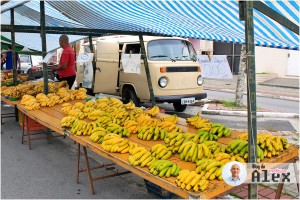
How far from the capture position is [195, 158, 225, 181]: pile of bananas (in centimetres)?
270

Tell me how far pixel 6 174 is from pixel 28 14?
480 centimetres

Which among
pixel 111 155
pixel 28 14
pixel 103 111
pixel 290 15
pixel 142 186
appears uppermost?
pixel 28 14

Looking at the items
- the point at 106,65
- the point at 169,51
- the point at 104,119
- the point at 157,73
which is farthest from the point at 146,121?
the point at 106,65

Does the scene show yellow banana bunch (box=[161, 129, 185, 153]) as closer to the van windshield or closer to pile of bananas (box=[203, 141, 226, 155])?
pile of bananas (box=[203, 141, 226, 155])

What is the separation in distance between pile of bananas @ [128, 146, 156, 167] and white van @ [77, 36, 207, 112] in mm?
5179

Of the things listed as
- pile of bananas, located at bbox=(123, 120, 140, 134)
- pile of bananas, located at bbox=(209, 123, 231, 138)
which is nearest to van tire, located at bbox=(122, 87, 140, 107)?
pile of bananas, located at bbox=(123, 120, 140, 134)

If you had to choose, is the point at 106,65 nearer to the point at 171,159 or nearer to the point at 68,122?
the point at 68,122

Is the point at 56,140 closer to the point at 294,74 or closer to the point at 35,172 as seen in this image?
the point at 35,172

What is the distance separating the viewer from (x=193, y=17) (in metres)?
4.17

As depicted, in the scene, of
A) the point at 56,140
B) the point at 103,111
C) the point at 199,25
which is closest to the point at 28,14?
the point at 56,140

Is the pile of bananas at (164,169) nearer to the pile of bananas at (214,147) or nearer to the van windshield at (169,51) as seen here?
the pile of bananas at (214,147)

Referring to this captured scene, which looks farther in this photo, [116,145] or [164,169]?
[116,145]

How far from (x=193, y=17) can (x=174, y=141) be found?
1739 mm

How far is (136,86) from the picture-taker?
29.9ft
